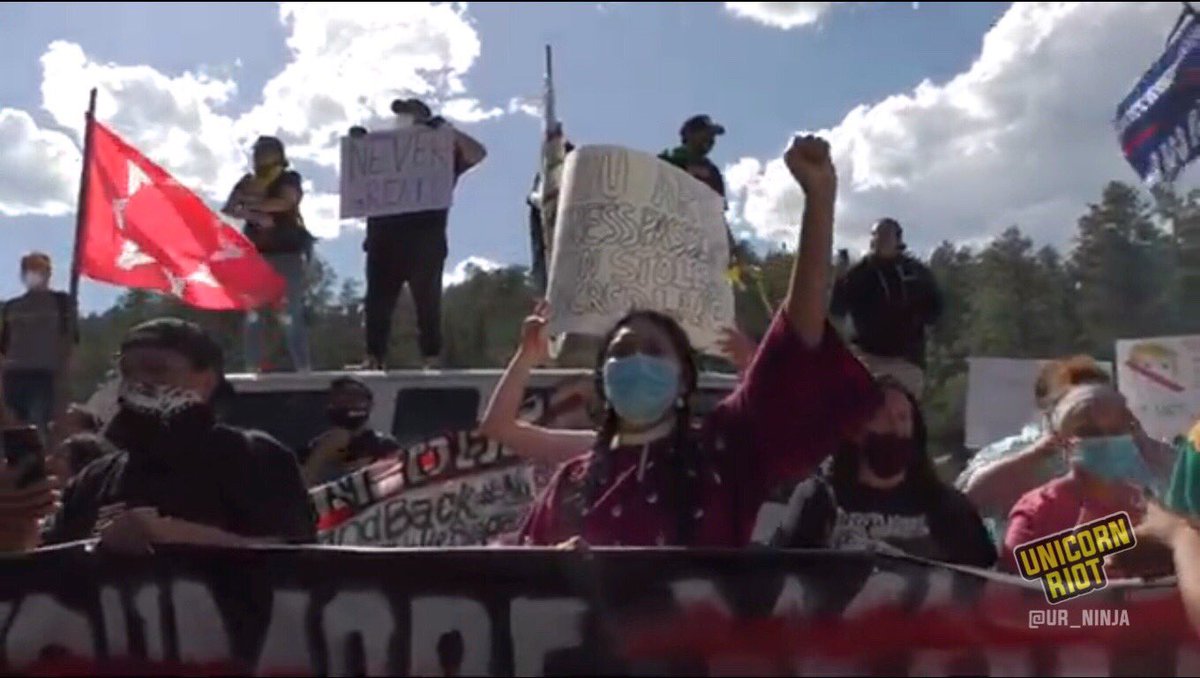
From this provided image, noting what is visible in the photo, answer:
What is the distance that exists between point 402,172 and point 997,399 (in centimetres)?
324

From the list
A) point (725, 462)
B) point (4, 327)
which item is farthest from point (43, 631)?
point (4, 327)

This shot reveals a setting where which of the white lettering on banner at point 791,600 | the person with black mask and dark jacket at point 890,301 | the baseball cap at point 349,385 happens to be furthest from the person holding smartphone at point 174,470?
the person with black mask and dark jacket at point 890,301

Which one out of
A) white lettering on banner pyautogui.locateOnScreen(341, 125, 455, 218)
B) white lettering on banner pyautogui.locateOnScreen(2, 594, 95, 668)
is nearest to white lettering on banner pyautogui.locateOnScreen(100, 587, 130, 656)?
white lettering on banner pyautogui.locateOnScreen(2, 594, 95, 668)

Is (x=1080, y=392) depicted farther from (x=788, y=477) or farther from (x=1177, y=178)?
(x=788, y=477)

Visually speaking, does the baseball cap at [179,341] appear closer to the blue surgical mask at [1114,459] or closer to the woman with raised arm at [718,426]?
the woman with raised arm at [718,426]

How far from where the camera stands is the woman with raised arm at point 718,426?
3.60m

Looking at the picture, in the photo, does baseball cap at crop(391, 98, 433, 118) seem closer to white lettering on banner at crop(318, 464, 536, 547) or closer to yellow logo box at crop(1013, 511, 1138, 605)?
white lettering on banner at crop(318, 464, 536, 547)

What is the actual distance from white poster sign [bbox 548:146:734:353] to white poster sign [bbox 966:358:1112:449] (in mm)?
1068

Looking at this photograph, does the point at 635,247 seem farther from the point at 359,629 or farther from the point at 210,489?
the point at 359,629

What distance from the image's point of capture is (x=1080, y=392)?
4.28 m

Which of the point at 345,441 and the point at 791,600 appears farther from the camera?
the point at 345,441

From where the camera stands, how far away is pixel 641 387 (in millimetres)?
3771

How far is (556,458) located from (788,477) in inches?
39.0

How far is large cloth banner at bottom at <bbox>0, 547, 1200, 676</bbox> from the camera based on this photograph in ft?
10.8
